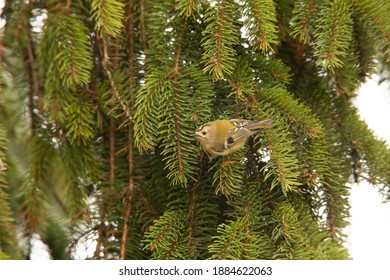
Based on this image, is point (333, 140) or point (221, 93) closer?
point (221, 93)

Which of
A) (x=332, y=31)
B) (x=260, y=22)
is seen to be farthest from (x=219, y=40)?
(x=332, y=31)

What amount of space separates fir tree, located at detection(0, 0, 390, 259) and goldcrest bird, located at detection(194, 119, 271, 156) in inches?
0.9

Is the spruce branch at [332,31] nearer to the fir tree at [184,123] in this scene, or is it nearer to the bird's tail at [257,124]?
the fir tree at [184,123]

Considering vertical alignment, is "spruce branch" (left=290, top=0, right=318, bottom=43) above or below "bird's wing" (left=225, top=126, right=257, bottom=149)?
above

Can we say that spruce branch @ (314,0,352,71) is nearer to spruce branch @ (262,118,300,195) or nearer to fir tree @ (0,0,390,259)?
fir tree @ (0,0,390,259)

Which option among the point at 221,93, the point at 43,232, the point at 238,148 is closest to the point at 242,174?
the point at 238,148

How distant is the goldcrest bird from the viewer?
1020mm

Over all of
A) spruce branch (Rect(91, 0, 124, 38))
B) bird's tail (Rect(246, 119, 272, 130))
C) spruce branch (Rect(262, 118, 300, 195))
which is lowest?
spruce branch (Rect(262, 118, 300, 195))

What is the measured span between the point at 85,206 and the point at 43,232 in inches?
7.5

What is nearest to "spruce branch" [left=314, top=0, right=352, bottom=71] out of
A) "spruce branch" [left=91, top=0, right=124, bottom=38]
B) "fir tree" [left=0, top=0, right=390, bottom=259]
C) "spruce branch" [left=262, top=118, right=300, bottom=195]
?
"fir tree" [left=0, top=0, right=390, bottom=259]

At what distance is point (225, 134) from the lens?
1.01 meters

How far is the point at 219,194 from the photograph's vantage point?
44.7 inches

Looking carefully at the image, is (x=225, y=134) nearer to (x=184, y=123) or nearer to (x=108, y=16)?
(x=184, y=123)

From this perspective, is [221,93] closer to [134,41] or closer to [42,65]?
[134,41]
